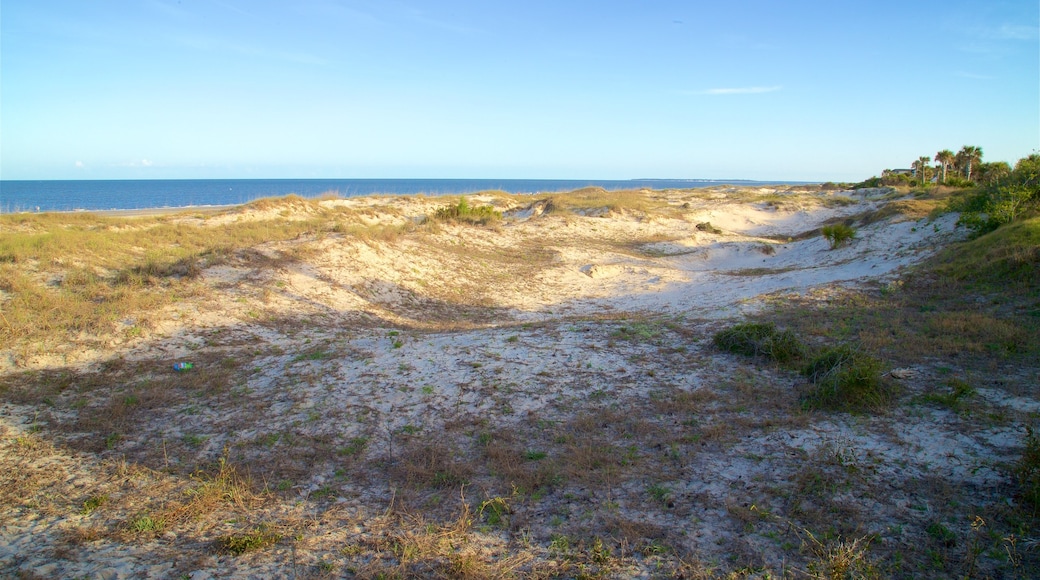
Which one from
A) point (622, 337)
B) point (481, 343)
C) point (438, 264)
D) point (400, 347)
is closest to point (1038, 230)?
point (622, 337)

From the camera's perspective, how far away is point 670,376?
736 cm

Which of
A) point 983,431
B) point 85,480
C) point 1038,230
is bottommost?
point 85,480

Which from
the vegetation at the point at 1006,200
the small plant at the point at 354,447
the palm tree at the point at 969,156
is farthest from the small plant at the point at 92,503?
the palm tree at the point at 969,156

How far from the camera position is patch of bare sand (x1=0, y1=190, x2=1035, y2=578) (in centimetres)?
393

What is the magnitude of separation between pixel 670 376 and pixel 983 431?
127 inches

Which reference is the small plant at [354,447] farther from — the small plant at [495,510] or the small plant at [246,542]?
the small plant at [495,510]

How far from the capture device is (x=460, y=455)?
18.0 ft

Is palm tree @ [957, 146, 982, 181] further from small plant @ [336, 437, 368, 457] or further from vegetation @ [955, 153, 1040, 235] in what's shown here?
small plant @ [336, 437, 368, 457]

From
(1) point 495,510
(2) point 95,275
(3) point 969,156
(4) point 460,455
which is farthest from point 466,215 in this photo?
(3) point 969,156

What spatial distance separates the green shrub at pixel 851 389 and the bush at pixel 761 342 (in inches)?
42.8

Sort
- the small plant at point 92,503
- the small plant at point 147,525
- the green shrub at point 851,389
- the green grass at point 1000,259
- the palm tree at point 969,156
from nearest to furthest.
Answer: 1. the small plant at point 147,525
2. the small plant at point 92,503
3. the green shrub at point 851,389
4. the green grass at point 1000,259
5. the palm tree at point 969,156

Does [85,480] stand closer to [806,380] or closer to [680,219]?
[806,380]

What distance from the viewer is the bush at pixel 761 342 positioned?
24.9 feet

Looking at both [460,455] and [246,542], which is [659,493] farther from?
[246,542]
